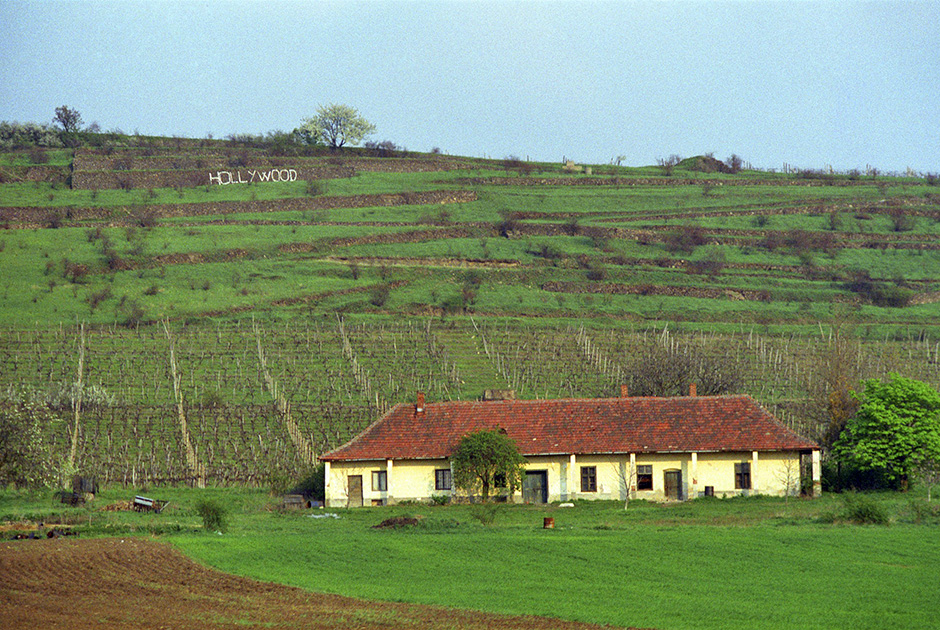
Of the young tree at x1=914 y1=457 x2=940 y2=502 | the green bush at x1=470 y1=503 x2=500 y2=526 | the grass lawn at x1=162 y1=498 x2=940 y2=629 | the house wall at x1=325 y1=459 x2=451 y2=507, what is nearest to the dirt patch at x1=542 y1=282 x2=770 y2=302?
the young tree at x1=914 y1=457 x2=940 y2=502

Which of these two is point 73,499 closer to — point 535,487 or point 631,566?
point 535,487

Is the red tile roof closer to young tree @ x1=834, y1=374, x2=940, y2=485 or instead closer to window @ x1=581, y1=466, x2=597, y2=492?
window @ x1=581, y1=466, x2=597, y2=492

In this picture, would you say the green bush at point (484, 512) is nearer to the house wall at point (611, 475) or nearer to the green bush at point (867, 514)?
the house wall at point (611, 475)

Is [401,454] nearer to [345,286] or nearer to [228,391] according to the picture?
[228,391]

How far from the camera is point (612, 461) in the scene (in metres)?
36.5

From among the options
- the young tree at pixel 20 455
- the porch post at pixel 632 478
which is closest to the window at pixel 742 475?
the porch post at pixel 632 478

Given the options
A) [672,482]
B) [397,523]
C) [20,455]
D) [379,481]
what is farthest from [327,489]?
[672,482]

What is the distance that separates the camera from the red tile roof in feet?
119

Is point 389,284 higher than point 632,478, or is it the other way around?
point 389,284

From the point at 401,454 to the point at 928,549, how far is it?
716 inches

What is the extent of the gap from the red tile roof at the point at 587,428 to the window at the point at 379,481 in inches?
28.4

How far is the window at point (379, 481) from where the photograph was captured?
3666cm

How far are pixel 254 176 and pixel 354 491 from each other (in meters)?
70.4

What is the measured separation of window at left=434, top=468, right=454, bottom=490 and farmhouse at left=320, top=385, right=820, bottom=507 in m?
0.03
